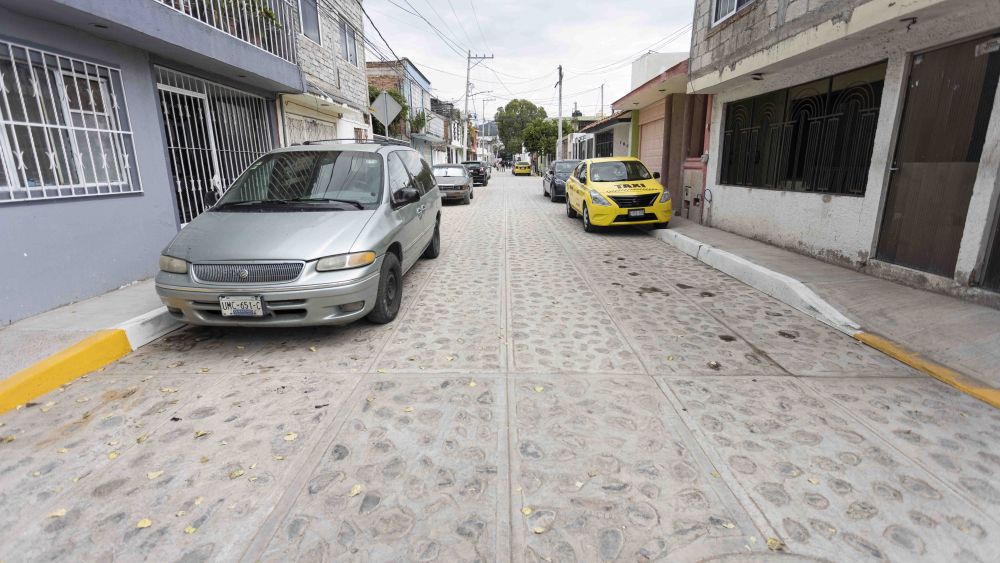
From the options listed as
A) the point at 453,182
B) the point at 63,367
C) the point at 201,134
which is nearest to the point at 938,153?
the point at 63,367

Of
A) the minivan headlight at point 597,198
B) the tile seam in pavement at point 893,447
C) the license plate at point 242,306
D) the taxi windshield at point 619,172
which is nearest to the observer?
the tile seam in pavement at point 893,447

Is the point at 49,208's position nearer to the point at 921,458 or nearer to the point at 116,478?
the point at 116,478

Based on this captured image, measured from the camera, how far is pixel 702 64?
32.8ft

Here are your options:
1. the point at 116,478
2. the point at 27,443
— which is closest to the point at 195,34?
the point at 27,443

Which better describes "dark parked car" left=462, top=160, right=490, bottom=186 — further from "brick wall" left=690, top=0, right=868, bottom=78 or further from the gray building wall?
the gray building wall

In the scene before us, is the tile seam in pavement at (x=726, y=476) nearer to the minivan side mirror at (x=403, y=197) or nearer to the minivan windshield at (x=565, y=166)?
the minivan side mirror at (x=403, y=197)

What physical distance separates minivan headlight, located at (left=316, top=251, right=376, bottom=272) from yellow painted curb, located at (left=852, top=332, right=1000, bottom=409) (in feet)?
15.2

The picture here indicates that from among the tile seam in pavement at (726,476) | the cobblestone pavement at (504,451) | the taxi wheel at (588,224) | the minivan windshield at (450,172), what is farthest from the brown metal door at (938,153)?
the minivan windshield at (450,172)

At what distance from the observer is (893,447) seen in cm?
276

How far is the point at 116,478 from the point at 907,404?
4.94 metres

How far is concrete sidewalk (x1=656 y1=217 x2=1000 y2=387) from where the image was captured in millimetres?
3830

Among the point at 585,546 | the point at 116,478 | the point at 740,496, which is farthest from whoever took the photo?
the point at 116,478

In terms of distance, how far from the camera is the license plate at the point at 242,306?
3.87 m

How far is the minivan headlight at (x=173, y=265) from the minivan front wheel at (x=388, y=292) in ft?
5.34
